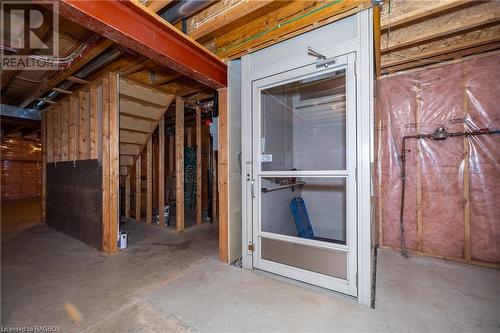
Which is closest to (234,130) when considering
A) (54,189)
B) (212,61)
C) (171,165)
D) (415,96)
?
(212,61)

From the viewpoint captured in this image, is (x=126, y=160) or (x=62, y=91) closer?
(x=62, y=91)

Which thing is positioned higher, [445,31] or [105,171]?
[445,31]

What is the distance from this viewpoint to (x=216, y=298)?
186cm

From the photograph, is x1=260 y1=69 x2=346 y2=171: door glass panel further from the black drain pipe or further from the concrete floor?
the concrete floor

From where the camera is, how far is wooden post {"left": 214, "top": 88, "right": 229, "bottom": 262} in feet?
8.34

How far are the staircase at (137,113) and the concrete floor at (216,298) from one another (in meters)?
2.02

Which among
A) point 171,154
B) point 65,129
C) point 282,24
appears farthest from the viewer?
point 171,154

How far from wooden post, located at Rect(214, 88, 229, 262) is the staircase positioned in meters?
1.56

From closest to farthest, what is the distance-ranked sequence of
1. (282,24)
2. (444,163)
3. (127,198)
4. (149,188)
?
(282,24), (444,163), (149,188), (127,198)

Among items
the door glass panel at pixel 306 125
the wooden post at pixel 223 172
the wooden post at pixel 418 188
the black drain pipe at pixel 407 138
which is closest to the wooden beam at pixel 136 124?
the wooden post at pixel 223 172

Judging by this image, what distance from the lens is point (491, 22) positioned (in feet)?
6.55

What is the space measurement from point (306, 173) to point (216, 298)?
1324 mm

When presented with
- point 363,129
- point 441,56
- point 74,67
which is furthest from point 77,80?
point 441,56

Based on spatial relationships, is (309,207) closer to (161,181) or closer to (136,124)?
(161,181)
